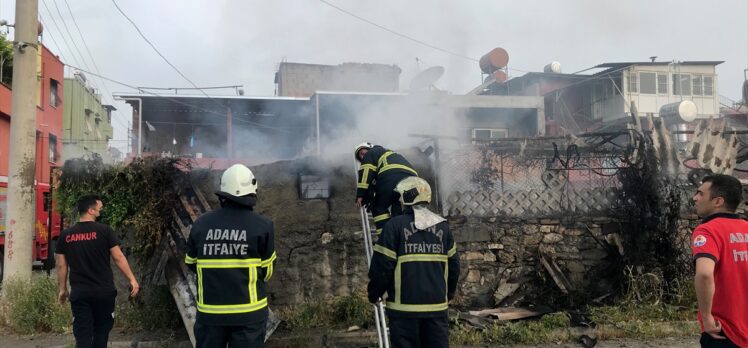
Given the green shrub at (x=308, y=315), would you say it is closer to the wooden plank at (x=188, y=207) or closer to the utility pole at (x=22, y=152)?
the wooden plank at (x=188, y=207)

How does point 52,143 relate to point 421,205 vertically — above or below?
above

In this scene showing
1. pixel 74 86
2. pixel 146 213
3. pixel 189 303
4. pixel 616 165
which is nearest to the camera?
pixel 189 303

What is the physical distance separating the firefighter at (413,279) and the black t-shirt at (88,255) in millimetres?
2450

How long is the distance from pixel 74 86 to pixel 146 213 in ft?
82.9

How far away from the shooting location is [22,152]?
6332 millimetres

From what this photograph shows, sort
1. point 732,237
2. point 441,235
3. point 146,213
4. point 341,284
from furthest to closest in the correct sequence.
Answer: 1. point 341,284
2. point 146,213
3. point 441,235
4. point 732,237

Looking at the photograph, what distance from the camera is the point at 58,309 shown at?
588cm

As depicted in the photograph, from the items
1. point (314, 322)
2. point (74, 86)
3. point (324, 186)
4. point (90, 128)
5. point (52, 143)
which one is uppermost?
point (74, 86)

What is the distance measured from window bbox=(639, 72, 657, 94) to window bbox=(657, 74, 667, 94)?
22 centimetres

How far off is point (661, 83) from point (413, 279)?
24.8 meters

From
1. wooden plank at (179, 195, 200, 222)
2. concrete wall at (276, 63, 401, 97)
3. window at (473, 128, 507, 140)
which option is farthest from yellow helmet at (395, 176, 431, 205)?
window at (473, 128, 507, 140)

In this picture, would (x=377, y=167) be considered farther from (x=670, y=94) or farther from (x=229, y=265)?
(x=670, y=94)

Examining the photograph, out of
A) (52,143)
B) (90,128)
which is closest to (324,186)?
(52,143)

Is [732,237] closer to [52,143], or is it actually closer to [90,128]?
[52,143]
